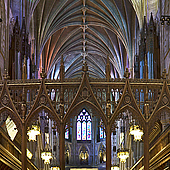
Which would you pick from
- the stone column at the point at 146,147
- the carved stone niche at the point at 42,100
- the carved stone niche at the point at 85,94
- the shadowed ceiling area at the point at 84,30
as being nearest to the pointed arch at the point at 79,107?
the carved stone niche at the point at 85,94

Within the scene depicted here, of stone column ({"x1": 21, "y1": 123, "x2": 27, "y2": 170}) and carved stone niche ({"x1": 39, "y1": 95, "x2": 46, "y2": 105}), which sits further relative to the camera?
carved stone niche ({"x1": 39, "y1": 95, "x2": 46, "y2": 105})

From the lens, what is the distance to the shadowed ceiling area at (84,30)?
3262cm

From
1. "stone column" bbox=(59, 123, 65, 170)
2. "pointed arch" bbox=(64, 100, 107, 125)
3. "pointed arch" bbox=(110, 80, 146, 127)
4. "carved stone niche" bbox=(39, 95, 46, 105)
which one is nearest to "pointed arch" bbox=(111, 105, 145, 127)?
Result: "pointed arch" bbox=(110, 80, 146, 127)

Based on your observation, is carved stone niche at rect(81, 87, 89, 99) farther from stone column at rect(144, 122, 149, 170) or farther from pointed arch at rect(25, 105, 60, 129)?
stone column at rect(144, 122, 149, 170)

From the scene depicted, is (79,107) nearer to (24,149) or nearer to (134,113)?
(134,113)

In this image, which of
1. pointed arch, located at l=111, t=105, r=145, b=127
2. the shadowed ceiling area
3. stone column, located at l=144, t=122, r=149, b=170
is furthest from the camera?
the shadowed ceiling area

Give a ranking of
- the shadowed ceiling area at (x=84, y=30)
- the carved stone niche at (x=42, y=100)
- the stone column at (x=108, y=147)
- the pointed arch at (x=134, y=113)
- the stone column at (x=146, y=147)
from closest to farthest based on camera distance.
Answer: the stone column at (x=146, y=147), the stone column at (x=108, y=147), the pointed arch at (x=134, y=113), the carved stone niche at (x=42, y=100), the shadowed ceiling area at (x=84, y=30)

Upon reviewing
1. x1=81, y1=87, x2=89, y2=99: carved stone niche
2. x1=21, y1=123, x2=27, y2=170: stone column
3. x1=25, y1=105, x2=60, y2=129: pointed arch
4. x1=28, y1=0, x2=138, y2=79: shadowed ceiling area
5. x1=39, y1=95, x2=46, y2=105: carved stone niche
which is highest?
x1=28, y1=0, x2=138, y2=79: shadowed ceiling area

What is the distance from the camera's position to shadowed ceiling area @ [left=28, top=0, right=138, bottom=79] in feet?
107

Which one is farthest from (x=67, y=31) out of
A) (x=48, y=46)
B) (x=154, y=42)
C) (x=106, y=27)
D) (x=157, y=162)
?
(x=157, y=162)

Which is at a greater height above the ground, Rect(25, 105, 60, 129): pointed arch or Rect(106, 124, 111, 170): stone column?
Rect(25, 105, 60, 129): pointed arch

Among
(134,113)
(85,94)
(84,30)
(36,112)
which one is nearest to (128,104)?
(134,113)

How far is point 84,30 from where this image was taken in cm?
3853

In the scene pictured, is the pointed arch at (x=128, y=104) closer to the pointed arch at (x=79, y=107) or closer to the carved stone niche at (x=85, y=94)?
the pointed arch at (x=79, y=107)
